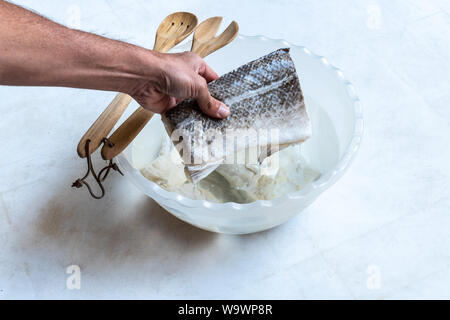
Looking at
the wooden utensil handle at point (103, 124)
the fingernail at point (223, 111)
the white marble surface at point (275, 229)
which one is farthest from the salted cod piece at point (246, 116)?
the white marble surface at point (275, 229)

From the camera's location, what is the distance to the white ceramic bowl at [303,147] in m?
0.91

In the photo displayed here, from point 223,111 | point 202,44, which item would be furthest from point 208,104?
point 202,44

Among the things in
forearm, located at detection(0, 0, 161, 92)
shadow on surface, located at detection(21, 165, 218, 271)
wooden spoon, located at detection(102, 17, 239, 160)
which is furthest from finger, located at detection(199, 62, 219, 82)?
shadow on surface, located at detection(21, 165, 218, 271)

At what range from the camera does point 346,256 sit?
107 centimetres

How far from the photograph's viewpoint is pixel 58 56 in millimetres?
829

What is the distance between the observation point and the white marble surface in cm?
104

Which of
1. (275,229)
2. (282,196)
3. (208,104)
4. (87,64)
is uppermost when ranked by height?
(87,64)

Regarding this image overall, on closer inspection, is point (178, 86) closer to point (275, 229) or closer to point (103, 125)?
point (103, 125)

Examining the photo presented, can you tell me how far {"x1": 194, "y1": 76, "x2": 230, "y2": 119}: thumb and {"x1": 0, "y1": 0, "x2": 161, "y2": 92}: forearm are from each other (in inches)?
3.9

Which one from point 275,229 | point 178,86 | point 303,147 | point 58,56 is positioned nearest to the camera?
point 58,56

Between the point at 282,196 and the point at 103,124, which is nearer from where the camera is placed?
the point at 282,196

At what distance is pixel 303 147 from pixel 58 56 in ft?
2.11
